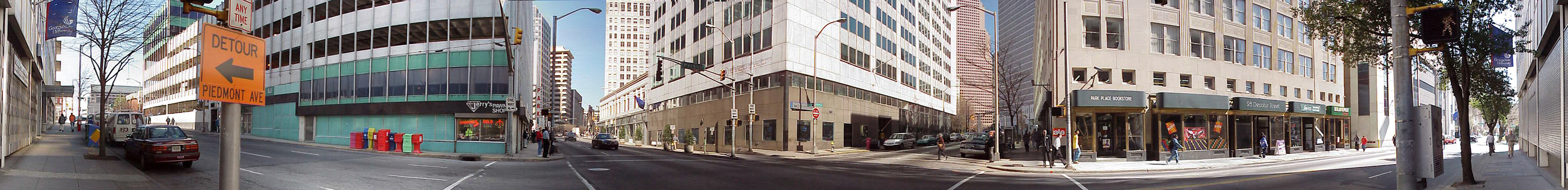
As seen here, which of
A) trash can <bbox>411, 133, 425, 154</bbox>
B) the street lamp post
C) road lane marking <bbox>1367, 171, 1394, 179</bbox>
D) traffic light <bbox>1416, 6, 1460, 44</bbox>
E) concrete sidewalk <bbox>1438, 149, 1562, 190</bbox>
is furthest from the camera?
the street lamp post

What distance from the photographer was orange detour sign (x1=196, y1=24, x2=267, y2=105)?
5.28m

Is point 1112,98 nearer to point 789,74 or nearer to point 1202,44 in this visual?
point 1202,44

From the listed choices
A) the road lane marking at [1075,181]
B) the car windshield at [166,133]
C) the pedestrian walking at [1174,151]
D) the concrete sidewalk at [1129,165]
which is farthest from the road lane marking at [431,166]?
the pedestrian walking at [1174,151]

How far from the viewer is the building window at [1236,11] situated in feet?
115

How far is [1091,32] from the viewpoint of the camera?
32000 millimetres

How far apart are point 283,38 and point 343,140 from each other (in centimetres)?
125

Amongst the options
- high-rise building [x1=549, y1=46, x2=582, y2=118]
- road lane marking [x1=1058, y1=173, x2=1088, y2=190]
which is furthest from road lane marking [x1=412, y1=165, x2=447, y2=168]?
road lane marking [x1=1058, y1=173, x2=1088, y2=190]

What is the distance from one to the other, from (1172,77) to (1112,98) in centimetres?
453

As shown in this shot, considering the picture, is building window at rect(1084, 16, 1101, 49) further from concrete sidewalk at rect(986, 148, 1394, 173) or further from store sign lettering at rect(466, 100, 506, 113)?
store sign lettering at rect(466, 100, 506, 113)

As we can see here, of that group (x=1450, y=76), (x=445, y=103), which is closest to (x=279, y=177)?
(x=445, y=103)

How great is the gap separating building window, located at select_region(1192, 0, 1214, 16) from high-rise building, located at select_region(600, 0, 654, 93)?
31.7m

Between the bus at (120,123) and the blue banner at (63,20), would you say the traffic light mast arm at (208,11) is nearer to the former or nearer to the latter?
the blue banner at (63,20)

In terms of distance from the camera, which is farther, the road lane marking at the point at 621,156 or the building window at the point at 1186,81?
the building window at the point at 1186,81

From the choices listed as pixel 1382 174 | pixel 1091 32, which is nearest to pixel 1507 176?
pixel 1382 174
